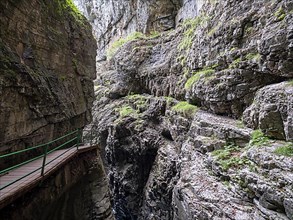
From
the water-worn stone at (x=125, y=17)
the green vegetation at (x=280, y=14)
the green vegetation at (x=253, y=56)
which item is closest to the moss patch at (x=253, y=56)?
the green vegetation at (x=253, y=56)

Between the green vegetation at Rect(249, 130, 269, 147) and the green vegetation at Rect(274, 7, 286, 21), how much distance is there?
350 cm

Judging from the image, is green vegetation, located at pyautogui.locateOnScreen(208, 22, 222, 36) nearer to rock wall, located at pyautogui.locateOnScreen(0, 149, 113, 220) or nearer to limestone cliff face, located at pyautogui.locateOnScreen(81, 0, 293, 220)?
limestone cliff face, located at pyautogui.locateOnScreen(81, 0, 293, 220)

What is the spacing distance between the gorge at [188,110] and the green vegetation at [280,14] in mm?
71

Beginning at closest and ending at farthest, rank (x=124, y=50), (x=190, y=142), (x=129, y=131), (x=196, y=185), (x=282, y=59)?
(x=282, y=59) → (x=196, y=185) → (x=190, y=142) → (x=129, y=131) → (x=124, y=50)

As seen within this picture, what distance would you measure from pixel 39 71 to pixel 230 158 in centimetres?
677

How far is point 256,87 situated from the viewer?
6.93m

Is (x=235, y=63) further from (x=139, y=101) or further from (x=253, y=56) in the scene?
(x=139, y=101)

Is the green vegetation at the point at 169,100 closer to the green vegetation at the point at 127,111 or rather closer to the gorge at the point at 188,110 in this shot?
the gorge at the point at 188,110

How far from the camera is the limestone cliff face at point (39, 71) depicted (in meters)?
5.52

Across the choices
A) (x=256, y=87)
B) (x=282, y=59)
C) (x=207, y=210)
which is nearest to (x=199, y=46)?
(x=256, y=87)

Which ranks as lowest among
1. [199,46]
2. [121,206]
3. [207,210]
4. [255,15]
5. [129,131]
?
[121,206]

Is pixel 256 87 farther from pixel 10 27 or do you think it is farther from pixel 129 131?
pixel 129 131

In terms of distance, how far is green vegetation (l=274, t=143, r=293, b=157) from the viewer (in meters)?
4.55

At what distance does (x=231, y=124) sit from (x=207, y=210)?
10.4ft
